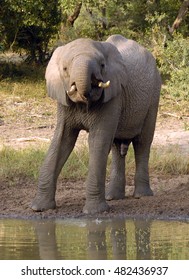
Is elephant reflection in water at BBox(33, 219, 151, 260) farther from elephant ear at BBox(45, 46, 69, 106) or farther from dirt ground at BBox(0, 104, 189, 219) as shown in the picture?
elephant ear at BBox(45, 46, 69, 106)

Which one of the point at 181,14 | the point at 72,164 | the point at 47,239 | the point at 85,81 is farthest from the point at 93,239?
the point at 181,14

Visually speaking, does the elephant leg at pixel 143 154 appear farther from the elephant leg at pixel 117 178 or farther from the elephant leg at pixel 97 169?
the elephant leg at pixel 97 169

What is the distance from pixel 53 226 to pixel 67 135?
1041mm

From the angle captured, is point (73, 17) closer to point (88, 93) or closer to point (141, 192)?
point (141, 192)

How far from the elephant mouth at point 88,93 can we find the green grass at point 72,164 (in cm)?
259

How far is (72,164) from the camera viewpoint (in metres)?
11.9

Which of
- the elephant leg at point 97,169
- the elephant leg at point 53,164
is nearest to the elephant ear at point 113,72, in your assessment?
the elephant leg at point 97,169

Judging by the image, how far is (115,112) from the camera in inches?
379

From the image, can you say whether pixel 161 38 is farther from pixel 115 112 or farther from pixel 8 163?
pixel 115 112

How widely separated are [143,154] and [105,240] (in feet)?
8.54

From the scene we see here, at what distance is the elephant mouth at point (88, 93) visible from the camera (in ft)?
29.3

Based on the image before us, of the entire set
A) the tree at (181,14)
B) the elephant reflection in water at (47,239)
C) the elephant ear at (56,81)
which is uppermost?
the elephant ear at (56,81)

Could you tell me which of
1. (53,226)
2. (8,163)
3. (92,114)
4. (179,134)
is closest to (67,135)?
(92,114)
